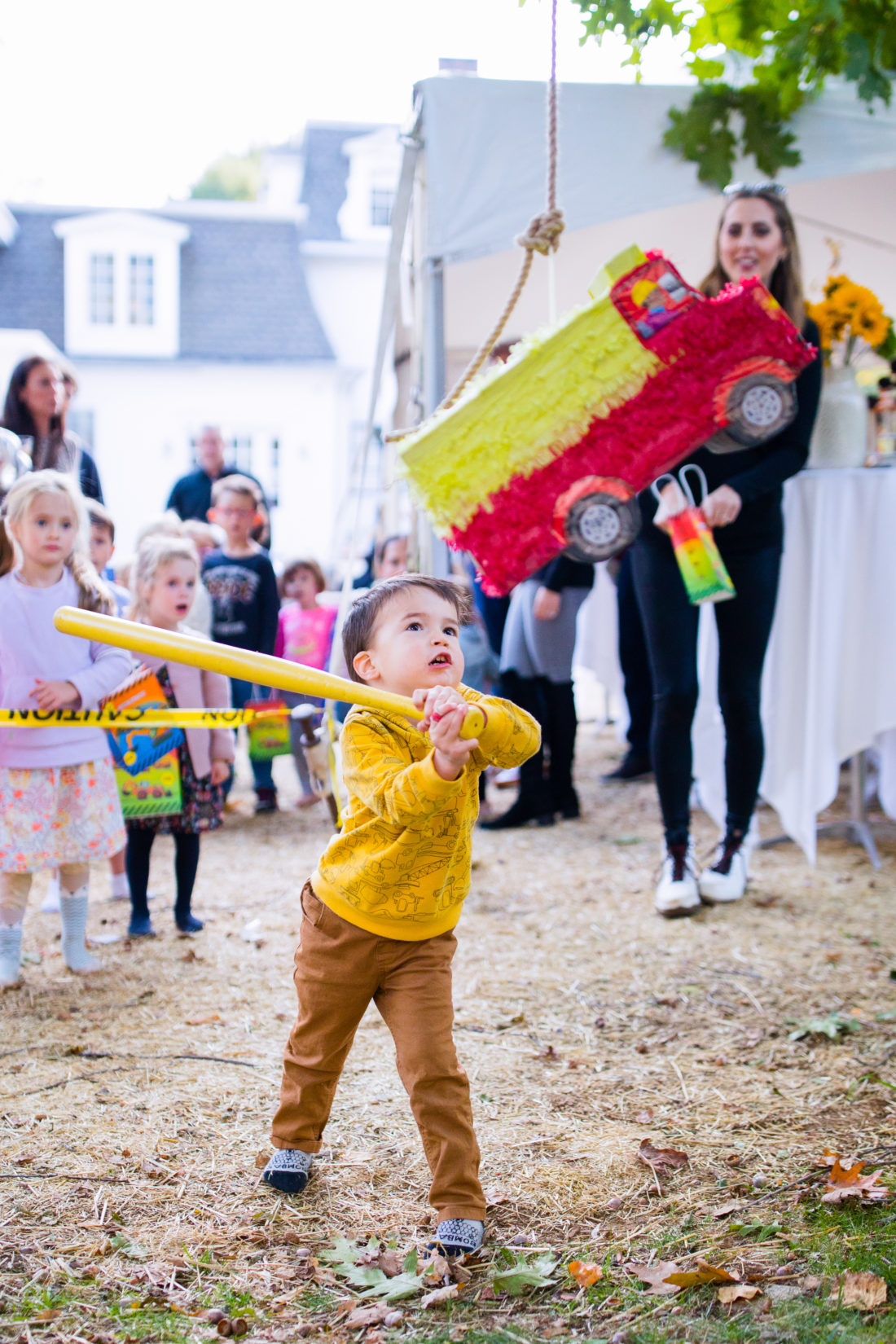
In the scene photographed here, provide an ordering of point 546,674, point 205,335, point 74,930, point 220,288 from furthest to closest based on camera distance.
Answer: point 220,288 < point 205,335 < point 546,674 < point 74,930

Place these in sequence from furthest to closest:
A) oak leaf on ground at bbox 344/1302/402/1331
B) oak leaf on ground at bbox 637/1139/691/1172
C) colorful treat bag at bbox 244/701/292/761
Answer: colorful treat bag at bbox 244/701/292/761 < oak leaf on ground at bbox 637/1139/691/1172 < oak leaf on ground at bbox 344/1302/402/1331

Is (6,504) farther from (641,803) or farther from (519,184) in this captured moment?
(641,803)

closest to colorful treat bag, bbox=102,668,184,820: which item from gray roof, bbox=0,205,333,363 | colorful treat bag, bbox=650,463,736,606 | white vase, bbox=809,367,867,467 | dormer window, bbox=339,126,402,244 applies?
colorful treat bag, bbox=650,463,736,606

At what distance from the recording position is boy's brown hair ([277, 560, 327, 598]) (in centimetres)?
552

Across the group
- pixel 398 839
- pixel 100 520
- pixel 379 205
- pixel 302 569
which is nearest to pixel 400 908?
pixel 398 839

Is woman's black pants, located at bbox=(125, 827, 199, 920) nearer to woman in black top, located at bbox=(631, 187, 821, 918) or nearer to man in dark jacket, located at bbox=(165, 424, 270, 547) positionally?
woman in black top, located at bbox=(631, 187, 821, 918)

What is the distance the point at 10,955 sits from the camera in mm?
2650

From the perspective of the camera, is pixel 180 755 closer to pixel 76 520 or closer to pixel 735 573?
pixel 76 520

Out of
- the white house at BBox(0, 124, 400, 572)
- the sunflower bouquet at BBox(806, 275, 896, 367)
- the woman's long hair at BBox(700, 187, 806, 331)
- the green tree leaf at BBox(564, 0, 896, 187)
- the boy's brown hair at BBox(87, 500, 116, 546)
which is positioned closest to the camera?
the green tree leaf at BBox(564, 0, 896, 187)

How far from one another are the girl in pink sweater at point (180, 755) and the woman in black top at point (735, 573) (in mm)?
1185

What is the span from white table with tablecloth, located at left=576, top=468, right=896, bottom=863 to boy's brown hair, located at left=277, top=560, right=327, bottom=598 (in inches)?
96.9

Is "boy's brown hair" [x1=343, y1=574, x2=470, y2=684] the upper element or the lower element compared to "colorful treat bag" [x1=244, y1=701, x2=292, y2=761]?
upper

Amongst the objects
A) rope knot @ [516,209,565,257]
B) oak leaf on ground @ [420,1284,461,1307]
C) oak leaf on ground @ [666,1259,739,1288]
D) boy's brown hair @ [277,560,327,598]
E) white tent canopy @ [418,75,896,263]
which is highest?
white tent canopy @ [418,75,896,263]

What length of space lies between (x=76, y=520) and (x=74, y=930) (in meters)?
0.95
